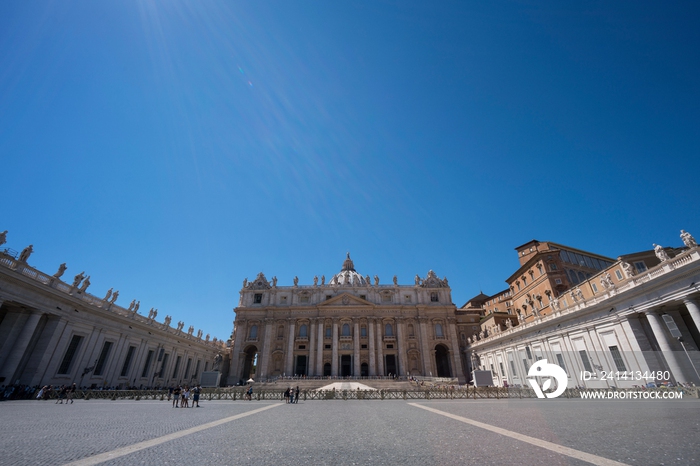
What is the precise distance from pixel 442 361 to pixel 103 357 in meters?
56.0

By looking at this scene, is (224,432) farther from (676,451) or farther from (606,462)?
(676,451)

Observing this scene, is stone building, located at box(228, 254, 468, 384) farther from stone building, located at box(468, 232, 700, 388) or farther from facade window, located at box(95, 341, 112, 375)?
facade window, located at box(95, 341, 112, 375)

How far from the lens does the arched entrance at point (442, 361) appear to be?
5934 centimetres

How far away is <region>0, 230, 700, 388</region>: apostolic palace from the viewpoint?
2053cm

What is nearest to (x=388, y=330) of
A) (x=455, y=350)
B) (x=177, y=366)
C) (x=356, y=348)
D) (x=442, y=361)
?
(x=356, y=348)

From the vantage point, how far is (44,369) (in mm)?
25047

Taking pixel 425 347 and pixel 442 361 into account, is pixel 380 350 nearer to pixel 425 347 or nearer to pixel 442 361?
pixel 425 347

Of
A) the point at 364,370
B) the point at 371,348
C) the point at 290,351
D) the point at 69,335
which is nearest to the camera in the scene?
the point at 69,335

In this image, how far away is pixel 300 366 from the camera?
59.3 metres

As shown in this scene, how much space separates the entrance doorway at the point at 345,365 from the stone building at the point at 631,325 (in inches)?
1364

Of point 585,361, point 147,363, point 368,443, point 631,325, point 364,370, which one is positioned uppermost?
point 631,325

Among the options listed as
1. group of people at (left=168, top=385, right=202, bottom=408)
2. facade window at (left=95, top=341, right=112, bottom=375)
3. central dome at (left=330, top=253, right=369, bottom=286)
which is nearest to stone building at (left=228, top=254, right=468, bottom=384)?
central dome at (left=330, top=253, right=369, bottom=286)

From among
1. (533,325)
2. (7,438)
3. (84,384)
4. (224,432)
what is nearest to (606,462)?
(224,432)

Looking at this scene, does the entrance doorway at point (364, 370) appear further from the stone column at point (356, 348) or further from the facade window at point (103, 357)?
the facade window at point (103, 357)
